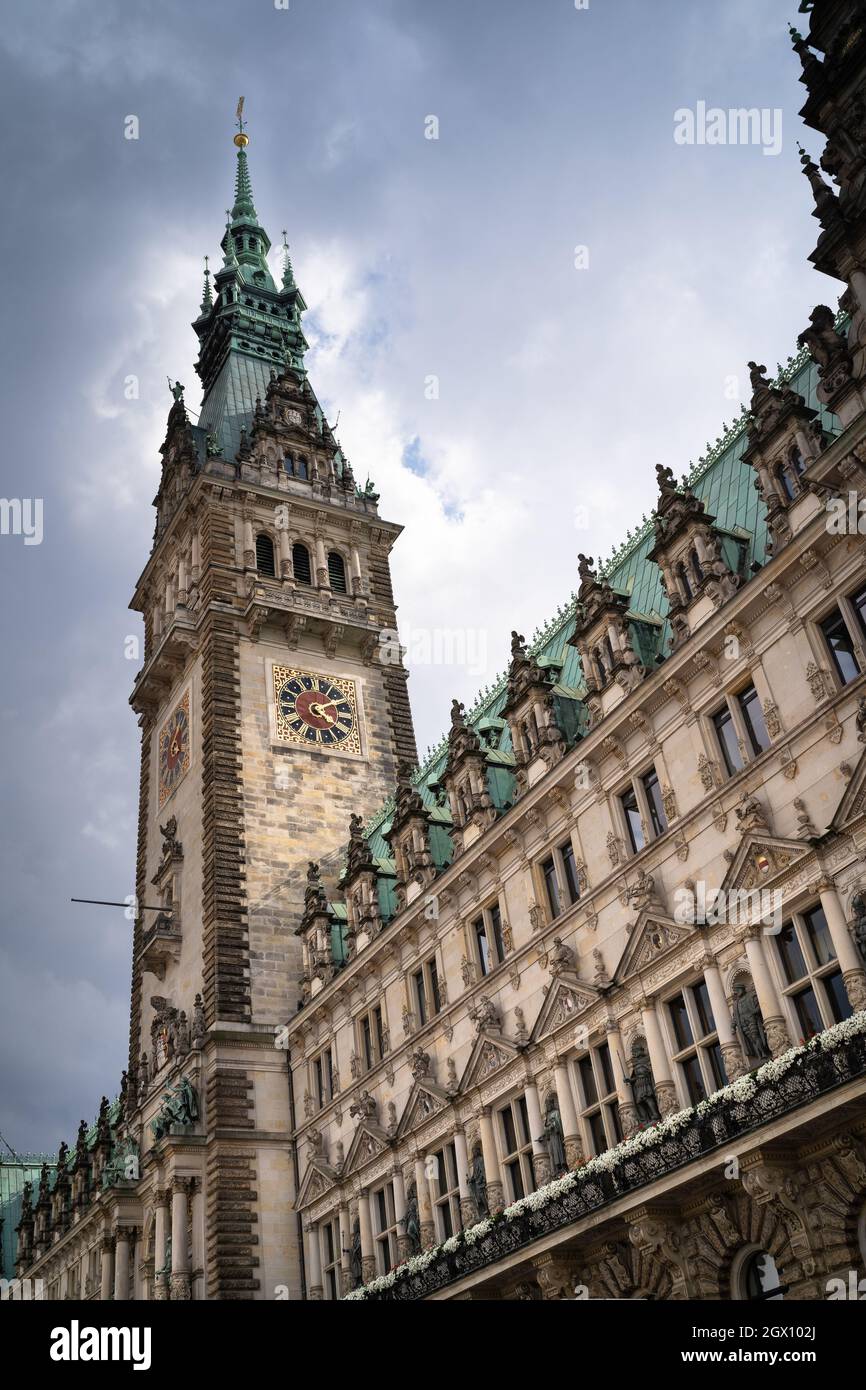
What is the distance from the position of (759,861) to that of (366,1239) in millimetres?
17934

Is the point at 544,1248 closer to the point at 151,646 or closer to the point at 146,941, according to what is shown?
the point at 146,941

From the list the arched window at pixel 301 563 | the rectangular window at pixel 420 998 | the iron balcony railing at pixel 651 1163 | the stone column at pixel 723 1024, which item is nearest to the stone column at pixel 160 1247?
the rectangular window at pixel 420 998

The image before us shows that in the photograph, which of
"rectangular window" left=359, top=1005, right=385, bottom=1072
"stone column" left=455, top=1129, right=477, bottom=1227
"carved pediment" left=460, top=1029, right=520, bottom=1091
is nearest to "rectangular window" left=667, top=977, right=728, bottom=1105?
"carved pediment" left=460, top=1029, right=520, bottom=1091

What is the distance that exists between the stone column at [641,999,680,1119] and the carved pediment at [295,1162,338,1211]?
15.3 metres

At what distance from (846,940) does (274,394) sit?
45.4 m

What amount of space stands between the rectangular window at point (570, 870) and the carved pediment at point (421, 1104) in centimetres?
674

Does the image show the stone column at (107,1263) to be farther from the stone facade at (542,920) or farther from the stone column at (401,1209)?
the stone column at (401,1209)

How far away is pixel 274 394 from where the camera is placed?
63.0 metres

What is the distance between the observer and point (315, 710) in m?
53.0

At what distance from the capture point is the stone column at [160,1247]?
41.6 metres

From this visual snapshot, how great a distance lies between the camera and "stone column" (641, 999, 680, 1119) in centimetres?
2733

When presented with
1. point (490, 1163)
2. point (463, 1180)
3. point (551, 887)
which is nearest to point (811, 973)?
point (551, 887)

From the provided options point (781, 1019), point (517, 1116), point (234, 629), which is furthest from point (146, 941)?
point (781, 1019)

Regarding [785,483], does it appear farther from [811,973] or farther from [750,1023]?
[750,1023]
